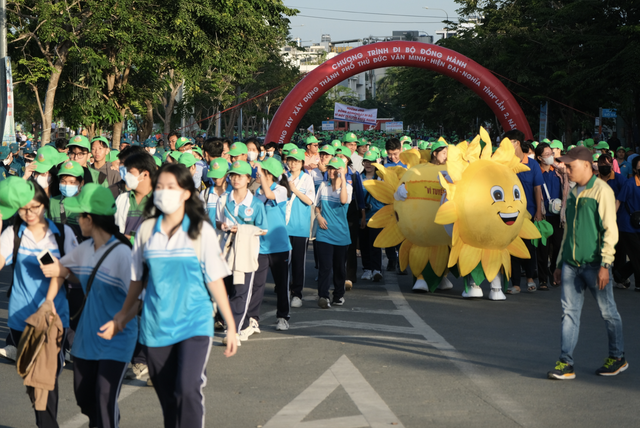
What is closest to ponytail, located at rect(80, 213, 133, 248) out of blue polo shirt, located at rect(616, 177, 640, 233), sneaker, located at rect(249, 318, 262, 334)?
sneaker, located at rect(249, 318, 262, 334)

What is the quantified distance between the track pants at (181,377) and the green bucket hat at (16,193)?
4.57ft

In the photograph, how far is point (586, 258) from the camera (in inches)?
261

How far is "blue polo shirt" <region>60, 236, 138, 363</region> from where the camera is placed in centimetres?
451

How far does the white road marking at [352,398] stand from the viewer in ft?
18.4

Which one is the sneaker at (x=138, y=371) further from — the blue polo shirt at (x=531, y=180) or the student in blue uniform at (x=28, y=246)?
the blue polo shirt at (x=531, y=180)

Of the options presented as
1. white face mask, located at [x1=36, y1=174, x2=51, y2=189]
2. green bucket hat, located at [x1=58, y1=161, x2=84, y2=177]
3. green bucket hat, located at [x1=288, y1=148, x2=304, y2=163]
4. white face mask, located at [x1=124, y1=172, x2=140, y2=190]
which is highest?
green bucket hat, located at [x1=288, y1=148, x2=304, y2=163]

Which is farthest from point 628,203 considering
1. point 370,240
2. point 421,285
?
point 370,240

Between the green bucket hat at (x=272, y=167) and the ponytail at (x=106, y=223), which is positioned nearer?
the ponytail at (x=106, y=223)

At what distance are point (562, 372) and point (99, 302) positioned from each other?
3808 millimetres

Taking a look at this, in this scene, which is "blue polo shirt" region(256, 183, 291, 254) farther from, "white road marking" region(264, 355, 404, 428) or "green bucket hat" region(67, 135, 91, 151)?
"green bucket hat" region(67, 135, 91, 151)

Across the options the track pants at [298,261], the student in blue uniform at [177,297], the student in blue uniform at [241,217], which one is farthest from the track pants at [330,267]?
the student in blue uniform at [177,297]

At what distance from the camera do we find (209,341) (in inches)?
174

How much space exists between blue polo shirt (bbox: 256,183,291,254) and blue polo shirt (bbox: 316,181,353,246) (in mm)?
1485

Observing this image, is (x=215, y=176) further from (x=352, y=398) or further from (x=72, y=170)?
(x=352, y=398)
